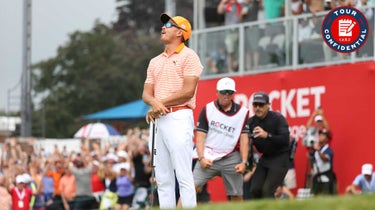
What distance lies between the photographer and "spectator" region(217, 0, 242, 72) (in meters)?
27.3

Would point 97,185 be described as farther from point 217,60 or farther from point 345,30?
point 345,30

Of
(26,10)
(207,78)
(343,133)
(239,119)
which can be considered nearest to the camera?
(239,119)

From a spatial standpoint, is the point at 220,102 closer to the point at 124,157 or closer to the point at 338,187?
the point at 338,187

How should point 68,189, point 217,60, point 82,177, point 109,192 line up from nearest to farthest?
point 217,60, point 109,192, point 68,189, point 82,177

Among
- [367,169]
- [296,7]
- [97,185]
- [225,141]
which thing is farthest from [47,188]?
[225,141]

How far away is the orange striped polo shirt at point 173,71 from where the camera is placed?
1575 centimetres

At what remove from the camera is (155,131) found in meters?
15.9

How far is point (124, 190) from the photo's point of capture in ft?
99.1

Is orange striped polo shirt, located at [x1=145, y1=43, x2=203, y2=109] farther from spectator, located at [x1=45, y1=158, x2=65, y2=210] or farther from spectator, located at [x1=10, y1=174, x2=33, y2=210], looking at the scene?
spectator, located at [x1=45, y1=158, x2=65, y2=210]

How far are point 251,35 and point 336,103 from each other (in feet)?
9.81

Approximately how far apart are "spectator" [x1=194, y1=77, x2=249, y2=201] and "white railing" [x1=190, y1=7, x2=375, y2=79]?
6.10 metres

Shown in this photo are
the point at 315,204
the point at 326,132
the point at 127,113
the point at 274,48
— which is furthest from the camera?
the point at 127,113

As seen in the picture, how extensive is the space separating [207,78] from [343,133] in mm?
4197

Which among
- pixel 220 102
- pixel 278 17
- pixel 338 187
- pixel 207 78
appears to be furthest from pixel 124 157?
pixel 220 102
